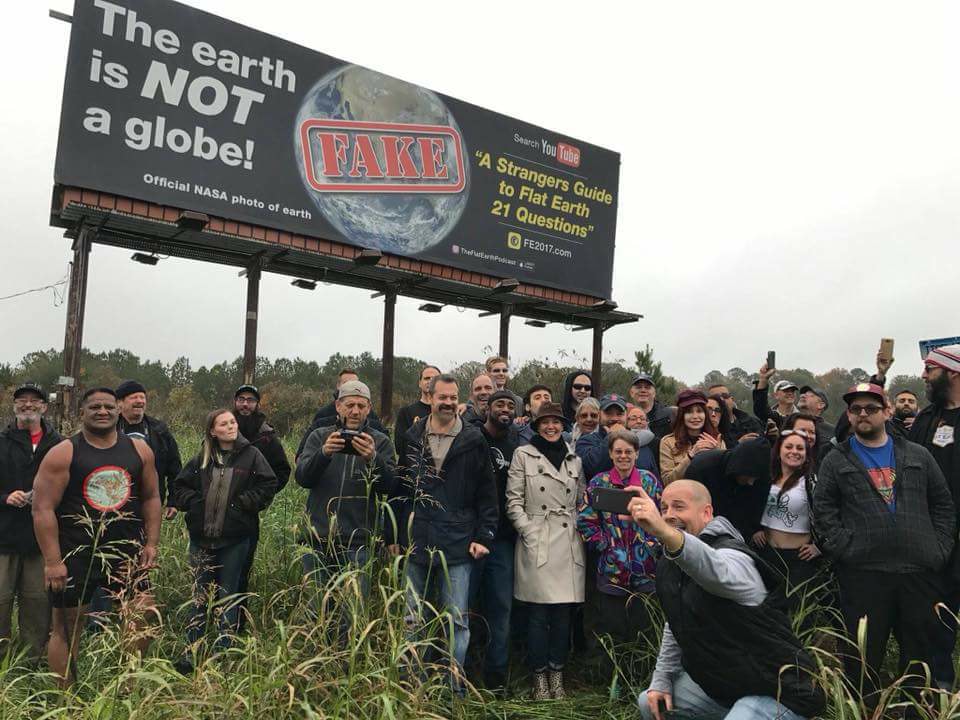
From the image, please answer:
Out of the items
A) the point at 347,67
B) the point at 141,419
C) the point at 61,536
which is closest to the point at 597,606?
the point at 61,536

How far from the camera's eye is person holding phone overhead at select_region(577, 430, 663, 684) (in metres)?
4.07

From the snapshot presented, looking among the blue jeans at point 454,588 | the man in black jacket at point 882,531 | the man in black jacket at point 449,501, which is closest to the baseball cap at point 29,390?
the man in black jacket at point 449,501

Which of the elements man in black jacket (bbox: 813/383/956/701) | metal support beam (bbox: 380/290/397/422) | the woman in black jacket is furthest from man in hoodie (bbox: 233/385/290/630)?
metal support beam (bbox: 380/290/397/422)

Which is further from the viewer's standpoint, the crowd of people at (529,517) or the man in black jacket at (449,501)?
the man in black jacket at (449,501)

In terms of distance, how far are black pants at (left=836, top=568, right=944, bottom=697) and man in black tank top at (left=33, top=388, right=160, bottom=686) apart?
3.86m

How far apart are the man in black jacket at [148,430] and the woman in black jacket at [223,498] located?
0.60 m

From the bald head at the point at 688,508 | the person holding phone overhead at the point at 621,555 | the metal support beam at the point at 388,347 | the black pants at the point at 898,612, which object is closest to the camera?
the bald head at the point at 688,508

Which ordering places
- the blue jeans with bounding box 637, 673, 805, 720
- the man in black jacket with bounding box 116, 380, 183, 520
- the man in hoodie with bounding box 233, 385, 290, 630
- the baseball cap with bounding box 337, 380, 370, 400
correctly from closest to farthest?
the blue jeans with bounding box 637, 673, 805, 720 → the baseball cap with bounding box 337, 380, 370, 400 → the man in black jacket with bounding box 116, 380, 183, 520 → the man in hoodie with bounding box 233, 385, 290, 630

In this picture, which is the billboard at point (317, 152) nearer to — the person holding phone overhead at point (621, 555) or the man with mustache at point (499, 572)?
the man with mustache at point (499, 572)

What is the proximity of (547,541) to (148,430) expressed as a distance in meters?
3.31

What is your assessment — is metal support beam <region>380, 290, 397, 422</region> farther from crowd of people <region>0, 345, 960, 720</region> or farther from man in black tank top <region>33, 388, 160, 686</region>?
man in black tank top <region>33, 388, 160, 686</region>

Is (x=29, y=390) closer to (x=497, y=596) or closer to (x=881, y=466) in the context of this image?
(x=497, y=596)

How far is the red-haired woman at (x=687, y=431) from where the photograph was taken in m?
4.58

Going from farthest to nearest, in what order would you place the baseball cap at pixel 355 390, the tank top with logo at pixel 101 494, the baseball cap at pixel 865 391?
the baseball cap at pixel 355 390 < the baseball cap at pixel 865 391 < the tank top with logo at pixel 101 494
